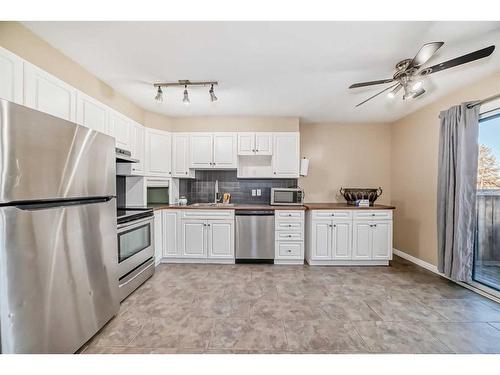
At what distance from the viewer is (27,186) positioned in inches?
45.6

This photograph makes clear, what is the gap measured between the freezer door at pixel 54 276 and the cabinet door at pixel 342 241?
2.94m

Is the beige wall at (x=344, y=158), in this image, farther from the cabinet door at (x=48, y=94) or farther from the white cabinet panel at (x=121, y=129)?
the cabinet door at (x=48, y=94)

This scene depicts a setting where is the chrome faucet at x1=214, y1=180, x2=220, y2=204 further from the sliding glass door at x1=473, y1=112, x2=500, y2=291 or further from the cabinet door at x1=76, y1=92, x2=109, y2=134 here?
the sliding glass door at x1=473, y1=112, x2=500, y2=291

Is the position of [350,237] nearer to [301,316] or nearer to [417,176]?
[417,176]

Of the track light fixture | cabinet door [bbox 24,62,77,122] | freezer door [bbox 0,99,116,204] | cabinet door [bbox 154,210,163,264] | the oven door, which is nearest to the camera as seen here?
freezer door [bbox 0,99,116,204]

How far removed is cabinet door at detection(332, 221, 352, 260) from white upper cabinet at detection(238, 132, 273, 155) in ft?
Answer: 5.65

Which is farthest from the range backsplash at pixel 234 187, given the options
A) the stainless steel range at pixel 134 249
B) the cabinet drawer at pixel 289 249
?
the stainless steel range at pixel 134 249

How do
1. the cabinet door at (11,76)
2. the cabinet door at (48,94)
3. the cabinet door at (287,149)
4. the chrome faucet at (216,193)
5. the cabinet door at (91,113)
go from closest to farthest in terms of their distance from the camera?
the cabinet door at (11,76) → the cabinet door at (48,94) → the cabinet door at (91,113) → the cabinet door at (287,149) → the chrome faucet at (216,193)

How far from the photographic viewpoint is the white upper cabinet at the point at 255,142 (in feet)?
12.2

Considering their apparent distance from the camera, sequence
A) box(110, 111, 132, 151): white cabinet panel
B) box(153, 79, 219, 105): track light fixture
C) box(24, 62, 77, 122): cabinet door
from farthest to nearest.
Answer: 1. box(110, 111, 132, 151): white cabinet panel
2. box(153, 79, 219, 105): track light fixture
3. box(24, 62, 77, 122): cabinet door

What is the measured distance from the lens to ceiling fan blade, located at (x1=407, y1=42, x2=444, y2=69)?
144 cm

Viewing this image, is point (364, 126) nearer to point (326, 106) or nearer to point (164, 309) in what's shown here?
point (326, 106)

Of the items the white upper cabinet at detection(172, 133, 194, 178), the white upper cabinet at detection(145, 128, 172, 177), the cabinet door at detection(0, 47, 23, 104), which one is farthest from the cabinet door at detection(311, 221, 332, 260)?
the cabinet door at detection(0, 47, 23, 104)

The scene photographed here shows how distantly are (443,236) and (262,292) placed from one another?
244 cm
